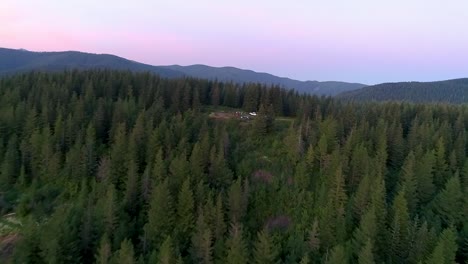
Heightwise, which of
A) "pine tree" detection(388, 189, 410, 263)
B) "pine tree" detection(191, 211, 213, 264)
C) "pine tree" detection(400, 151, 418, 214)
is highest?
"pine tree" detection(400, 151, 418, 214)

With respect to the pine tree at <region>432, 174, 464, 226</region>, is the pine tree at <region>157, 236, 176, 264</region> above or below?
below

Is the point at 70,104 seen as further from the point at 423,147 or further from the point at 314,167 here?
the point at 423,147

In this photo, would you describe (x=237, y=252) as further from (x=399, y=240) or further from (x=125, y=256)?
(x=399, y=240)

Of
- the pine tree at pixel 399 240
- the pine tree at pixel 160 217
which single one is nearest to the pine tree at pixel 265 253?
the pine tree at pixel 160 217

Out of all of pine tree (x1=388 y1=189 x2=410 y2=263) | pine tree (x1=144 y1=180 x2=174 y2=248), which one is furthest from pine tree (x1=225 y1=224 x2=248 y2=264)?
pine tree (x1=388 y1=189 x2=410 y2=263)

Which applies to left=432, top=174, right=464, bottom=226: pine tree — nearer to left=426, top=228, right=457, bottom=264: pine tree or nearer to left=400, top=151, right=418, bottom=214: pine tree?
left=400, top=151, right=418, bottom=214: pine tree

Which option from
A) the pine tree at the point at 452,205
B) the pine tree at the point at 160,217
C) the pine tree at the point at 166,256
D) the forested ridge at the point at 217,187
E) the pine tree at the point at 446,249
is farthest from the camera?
the pine tree at the point at 452,205

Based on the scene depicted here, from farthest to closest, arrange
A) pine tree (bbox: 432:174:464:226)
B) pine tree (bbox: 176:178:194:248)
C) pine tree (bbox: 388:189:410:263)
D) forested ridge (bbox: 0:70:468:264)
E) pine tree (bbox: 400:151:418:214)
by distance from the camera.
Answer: pine tree (bbox: 400:151:418:214) < pine tree (bbox: 432:174:464:226) < pine tree (bbox: 176:178:194:248) < pine tree (bbox: 388:189:410:263) < forested ridge (bbox: 0:70:468:264)

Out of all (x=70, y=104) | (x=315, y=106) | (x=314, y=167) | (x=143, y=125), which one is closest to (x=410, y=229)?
(x=314, y=167)

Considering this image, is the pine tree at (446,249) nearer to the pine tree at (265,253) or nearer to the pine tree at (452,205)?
the pine tree at (452,205)
